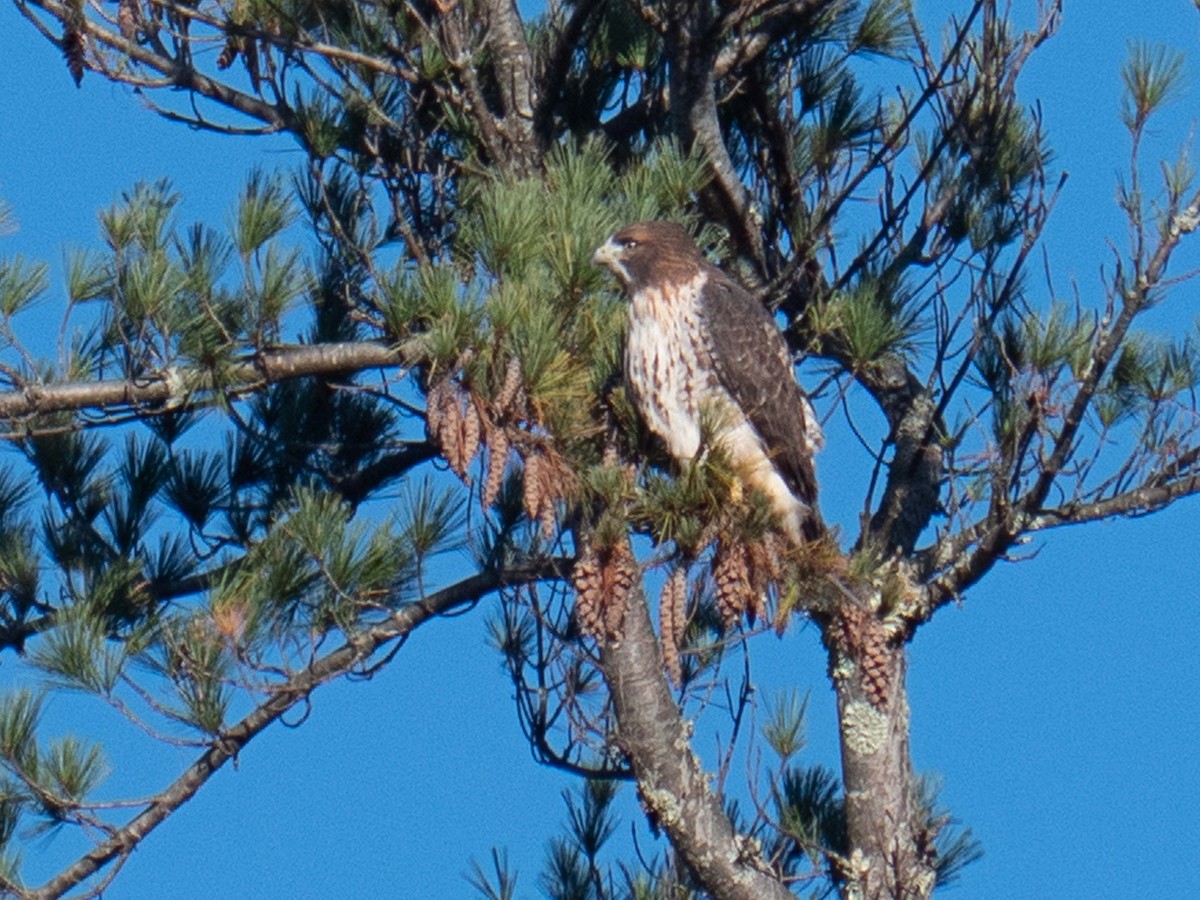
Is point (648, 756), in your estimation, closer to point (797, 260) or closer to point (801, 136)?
point (797, 260)

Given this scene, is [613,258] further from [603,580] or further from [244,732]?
[244,732]

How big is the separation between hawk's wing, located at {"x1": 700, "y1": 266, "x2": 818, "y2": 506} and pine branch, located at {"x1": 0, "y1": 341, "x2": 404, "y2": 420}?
3.03ft

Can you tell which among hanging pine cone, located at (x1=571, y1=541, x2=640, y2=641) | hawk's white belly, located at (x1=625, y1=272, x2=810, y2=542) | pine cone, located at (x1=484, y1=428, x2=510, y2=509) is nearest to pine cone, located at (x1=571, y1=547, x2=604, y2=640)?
hanging pine cone, located at (x1=571, y1=541, x2=640, y2=641)

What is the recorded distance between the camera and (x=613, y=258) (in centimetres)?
482

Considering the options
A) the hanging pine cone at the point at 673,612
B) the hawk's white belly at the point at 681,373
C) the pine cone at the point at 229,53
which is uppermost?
the pine cone at the point at 229,53

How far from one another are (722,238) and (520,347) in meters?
1.86

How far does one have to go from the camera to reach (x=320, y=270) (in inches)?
219

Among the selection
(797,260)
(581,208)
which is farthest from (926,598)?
(581,208)

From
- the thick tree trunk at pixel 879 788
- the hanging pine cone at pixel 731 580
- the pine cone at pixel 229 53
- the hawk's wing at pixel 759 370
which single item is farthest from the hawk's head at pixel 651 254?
the pine cone at pixel 229 53

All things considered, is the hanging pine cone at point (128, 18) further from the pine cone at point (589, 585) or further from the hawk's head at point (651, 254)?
the pine cone at point (589, 585)

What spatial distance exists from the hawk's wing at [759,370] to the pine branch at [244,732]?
691mm

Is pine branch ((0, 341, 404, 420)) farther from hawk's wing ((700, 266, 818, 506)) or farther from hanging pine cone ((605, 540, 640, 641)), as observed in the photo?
hawk's wing ((700, 266, 818, 506))

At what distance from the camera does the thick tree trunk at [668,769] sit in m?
4.58

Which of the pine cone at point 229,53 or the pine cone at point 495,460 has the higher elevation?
the pine cone at point 229,53
